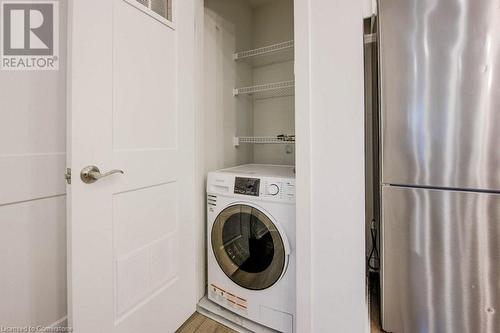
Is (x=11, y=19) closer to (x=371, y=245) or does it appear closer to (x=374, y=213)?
(x=374, y=213)

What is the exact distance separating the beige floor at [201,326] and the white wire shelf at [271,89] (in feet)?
5.36

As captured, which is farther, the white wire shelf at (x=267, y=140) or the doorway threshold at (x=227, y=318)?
the white wire shelf at (x=267, y=140)

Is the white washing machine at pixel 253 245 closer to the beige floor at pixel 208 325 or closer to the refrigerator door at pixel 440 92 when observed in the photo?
the beige floor at pixel 208 325

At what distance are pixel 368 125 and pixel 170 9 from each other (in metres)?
1.47

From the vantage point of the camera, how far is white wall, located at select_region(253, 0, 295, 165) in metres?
2.14

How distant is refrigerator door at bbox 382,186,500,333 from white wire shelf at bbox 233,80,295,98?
1.02 metres

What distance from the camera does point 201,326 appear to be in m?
1.46

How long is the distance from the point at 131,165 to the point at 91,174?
0.20m

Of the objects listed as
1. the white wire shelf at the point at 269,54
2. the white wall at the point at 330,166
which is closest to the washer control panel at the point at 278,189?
the white wall at the point at 330,166

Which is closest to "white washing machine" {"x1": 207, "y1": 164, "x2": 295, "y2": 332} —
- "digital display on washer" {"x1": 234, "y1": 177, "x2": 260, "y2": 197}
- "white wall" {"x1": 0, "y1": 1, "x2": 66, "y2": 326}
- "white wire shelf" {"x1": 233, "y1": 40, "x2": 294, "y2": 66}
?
"digital display on washer" {"x1": 234, "y1": 177, "x2": 260, "y2": 197}

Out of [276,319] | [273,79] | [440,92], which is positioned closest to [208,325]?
[276,319]

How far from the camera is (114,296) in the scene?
108cm

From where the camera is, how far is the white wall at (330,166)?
3.51 feet

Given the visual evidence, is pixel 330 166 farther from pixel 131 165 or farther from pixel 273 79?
pixel 273 79
